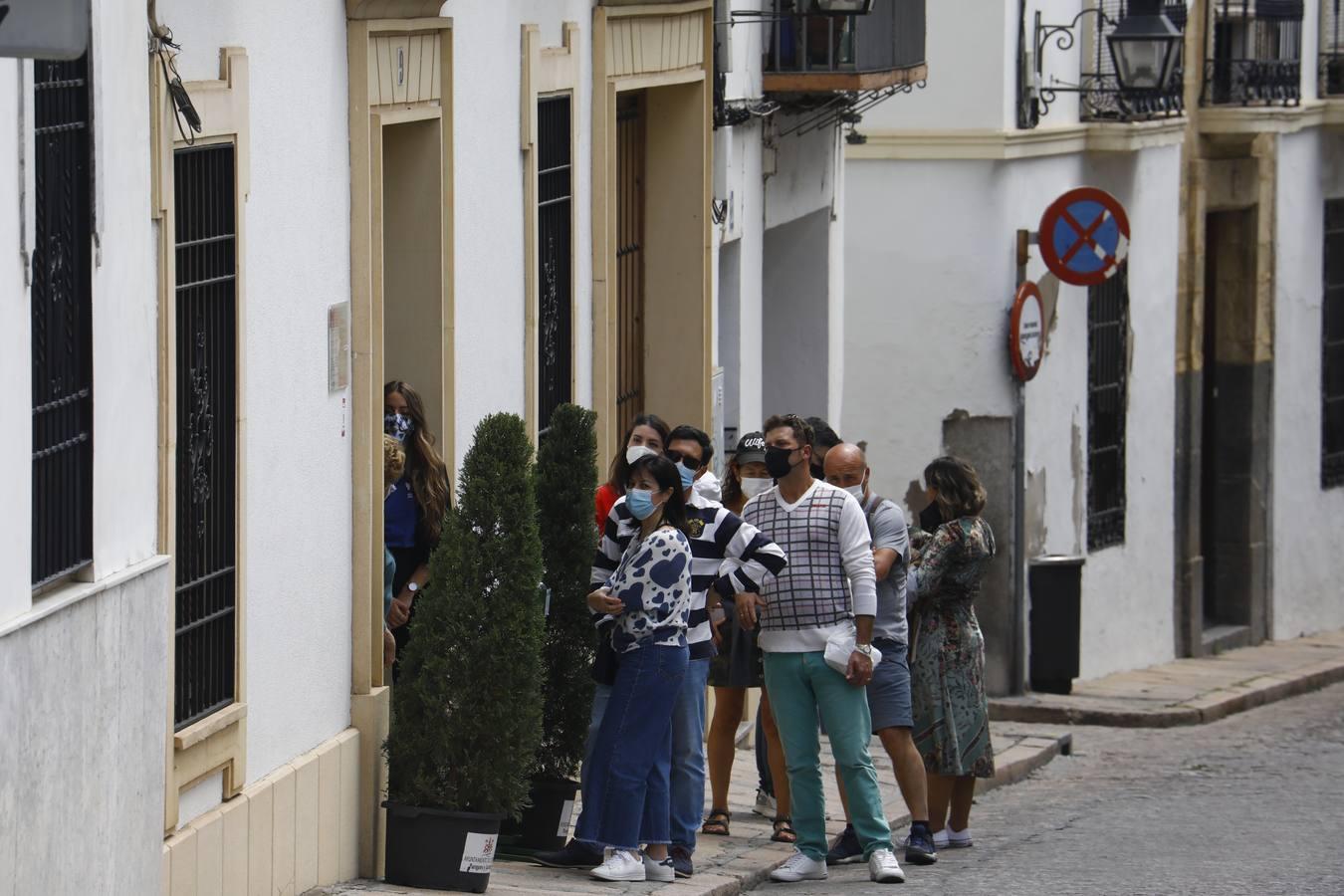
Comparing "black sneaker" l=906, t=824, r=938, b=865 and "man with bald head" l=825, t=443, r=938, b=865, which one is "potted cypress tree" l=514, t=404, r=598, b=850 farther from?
"black sneaker" l=906, t=824, r=938, b=865

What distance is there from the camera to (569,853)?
9648 millimetres

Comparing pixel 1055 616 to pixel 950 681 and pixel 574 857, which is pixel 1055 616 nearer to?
pixel 950 681

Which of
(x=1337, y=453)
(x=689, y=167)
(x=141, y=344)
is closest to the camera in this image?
(x=141, y=344)

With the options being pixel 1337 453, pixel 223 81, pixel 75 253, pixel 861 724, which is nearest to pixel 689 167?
pixel 861 724

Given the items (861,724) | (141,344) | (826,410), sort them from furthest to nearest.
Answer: (826,410)
(861,724)
(141,344)

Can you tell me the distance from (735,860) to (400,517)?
1.88 metres

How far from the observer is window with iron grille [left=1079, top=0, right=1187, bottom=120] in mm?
18953

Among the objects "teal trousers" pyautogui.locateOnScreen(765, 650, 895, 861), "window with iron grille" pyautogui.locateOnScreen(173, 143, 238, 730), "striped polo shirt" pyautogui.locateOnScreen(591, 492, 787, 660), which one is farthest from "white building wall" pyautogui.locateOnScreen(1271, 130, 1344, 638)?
"window with iron grille" pyautogui.locateOnScreen(173, 143, 238, 730)

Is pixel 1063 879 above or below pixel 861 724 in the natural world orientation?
below

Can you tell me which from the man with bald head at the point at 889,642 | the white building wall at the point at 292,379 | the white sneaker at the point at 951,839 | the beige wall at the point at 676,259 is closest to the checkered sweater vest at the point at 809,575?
A: the man with bald head at the point at 889,642

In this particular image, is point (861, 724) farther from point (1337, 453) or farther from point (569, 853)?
point (1337, 453)

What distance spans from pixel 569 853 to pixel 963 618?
2099 millimetres

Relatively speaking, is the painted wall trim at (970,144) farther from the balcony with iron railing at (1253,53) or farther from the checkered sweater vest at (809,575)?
the checkered sweater vest at (809,575)

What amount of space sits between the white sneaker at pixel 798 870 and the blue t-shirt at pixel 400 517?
187 cm
